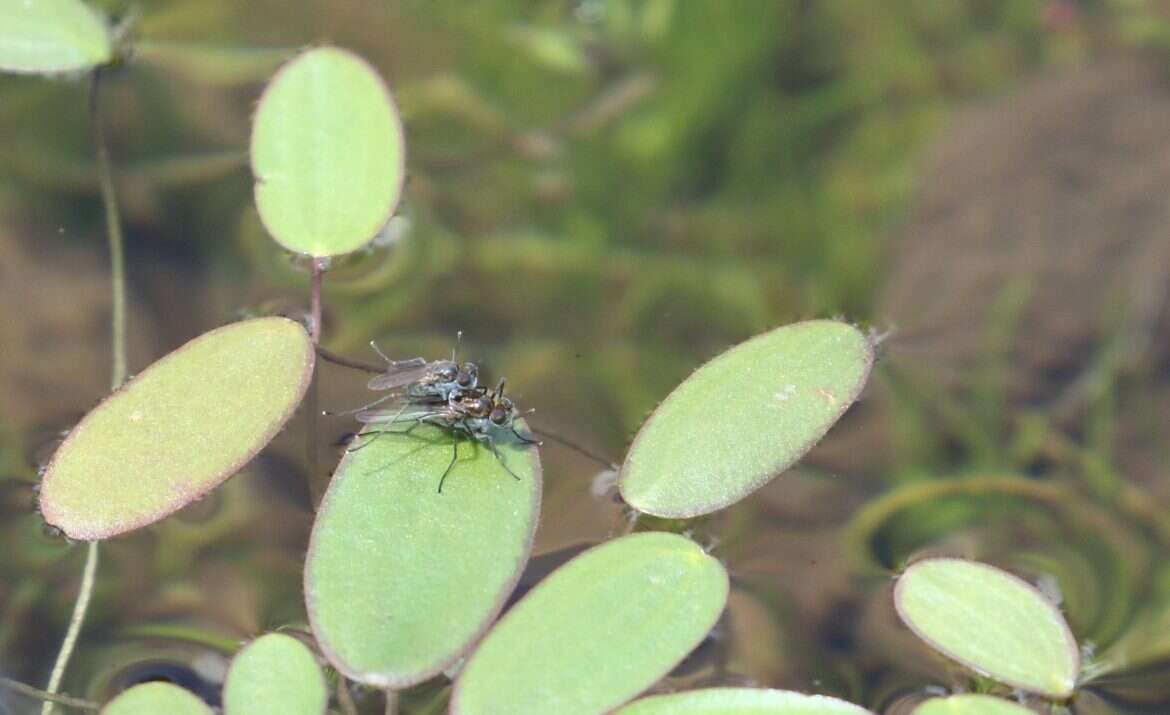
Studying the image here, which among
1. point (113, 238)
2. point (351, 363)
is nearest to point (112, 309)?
point (113, 238)

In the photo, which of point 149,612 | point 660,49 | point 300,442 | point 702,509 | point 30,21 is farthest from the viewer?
point 660,49

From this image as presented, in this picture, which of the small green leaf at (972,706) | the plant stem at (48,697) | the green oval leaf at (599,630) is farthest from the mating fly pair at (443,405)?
the small green leaf at (972,706)

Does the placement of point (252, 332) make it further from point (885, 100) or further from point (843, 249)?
point (885, 100)

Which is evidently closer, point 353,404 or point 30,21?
point 353,404

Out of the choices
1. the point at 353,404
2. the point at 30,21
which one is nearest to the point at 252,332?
the point at 353,404

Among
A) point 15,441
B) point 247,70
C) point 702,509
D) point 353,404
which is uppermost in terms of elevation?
point 247,70

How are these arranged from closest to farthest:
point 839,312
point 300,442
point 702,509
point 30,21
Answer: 1. point 702,509
2. point 300,442
3. point 30,21
4. point 839,312

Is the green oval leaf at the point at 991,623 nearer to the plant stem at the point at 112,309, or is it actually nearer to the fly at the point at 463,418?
the fly at the point at 463,418

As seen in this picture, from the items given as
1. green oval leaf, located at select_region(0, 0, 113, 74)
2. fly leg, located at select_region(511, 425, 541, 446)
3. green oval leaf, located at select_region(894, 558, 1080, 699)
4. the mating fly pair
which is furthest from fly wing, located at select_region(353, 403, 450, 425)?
green oval leaf, located at select_region(0, 0, 113, 74)

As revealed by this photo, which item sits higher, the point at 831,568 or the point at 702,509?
the point at 702,509
